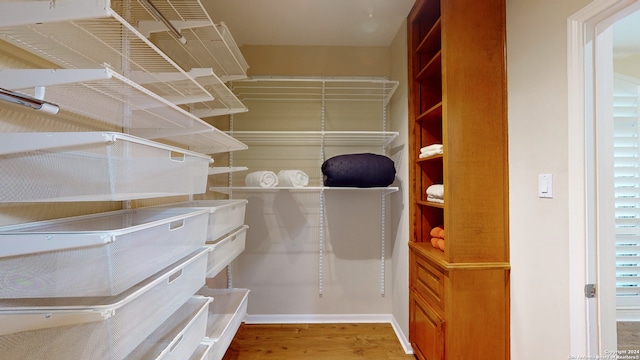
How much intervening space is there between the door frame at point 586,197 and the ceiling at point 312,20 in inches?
44.8

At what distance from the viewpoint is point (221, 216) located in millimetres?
1425

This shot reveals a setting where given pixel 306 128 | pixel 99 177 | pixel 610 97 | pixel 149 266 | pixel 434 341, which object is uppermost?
pixel 306 128

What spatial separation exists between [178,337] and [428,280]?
4.38ft

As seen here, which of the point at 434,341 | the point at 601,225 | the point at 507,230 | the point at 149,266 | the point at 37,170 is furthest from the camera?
the point at 434,341

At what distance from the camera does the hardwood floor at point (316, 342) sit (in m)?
1.87

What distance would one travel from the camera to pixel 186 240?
1040 mm

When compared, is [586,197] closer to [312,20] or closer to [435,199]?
[435,199]

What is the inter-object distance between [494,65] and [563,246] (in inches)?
36.2

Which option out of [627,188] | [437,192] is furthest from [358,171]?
[627,188]

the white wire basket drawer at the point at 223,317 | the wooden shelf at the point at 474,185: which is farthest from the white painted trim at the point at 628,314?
the white wire basket drawer at the point at 223,317

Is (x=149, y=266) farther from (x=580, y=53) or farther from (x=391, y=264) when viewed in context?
(x=391, y=264)

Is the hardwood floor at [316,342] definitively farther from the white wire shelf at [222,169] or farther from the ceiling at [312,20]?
the ceiling at [312,20]

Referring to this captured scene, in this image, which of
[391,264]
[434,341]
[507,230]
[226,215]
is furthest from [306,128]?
[434,341]

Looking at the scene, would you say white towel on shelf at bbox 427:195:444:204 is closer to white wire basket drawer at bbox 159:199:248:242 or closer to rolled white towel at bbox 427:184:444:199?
rolled white towel at bbox 427:184:444:199
